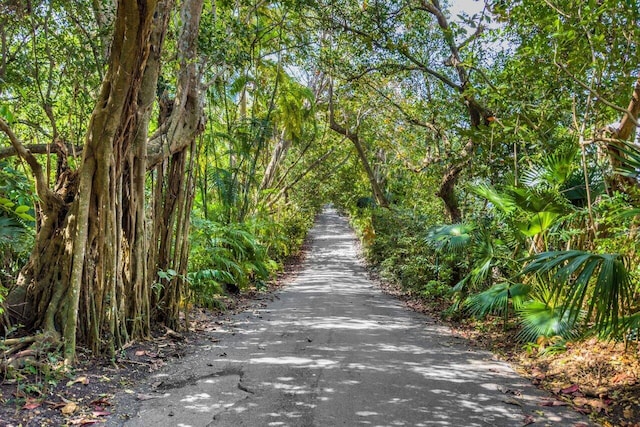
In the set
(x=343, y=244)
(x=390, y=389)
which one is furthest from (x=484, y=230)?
(x=343, y=244)

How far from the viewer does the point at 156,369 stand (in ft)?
15.8

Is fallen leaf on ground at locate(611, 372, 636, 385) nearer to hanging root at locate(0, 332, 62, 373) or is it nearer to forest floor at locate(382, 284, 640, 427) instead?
forest floor at locate(382, 284, 640, 427)

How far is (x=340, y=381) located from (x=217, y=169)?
5623mm

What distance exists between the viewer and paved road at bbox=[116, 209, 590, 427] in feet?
12.3

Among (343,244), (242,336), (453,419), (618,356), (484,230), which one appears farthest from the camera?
(343,244)

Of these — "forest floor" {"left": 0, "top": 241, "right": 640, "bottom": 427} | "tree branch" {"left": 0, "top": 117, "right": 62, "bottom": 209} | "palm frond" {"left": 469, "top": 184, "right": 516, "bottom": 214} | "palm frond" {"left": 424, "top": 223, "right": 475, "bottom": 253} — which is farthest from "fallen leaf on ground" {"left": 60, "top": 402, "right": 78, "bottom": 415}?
"palm frond" {"left": 424, "top": 223, "right": 475, "bottom": 253}

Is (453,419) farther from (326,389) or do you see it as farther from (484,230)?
(484,230)

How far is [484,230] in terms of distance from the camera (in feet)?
23.9

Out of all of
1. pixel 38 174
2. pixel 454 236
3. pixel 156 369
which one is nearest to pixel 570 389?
pixel 454 236

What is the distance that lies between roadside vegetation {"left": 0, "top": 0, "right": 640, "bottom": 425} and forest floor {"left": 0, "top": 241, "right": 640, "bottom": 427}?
0.17 feet

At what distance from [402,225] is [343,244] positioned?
13.9 m

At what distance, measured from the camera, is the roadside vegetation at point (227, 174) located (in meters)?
4.34

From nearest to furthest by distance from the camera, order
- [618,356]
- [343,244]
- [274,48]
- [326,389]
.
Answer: [326,389]
[618,356]
[274,48]
[343,244]

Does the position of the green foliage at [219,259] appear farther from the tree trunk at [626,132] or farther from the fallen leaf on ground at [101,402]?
the tree trunk at [626,132]
